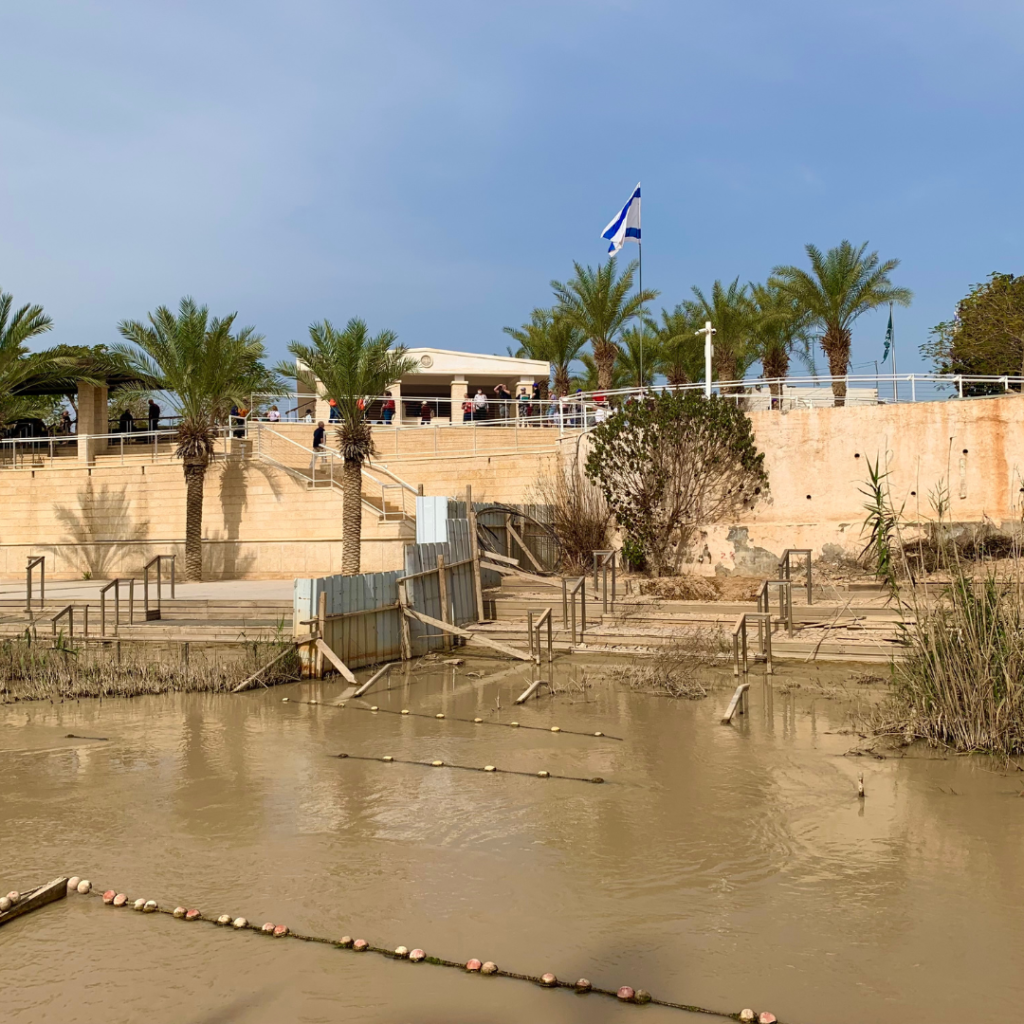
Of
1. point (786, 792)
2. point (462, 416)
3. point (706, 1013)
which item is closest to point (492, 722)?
point (786, 792)

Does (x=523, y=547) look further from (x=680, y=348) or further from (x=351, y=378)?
(x=680, y=348)

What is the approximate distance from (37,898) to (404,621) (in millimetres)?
9123

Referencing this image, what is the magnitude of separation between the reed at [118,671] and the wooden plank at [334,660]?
1.32 feet

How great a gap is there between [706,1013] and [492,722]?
653cm

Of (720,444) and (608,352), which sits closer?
(720,444)

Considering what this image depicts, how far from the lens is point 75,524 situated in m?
27.8

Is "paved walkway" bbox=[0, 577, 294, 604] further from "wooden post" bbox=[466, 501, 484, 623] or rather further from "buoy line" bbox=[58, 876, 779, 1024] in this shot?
"buoy line" bbox=[58, 876, 779, 1024]

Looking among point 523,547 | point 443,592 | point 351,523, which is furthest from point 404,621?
point 351,523

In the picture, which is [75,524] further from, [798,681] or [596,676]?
[798,681]

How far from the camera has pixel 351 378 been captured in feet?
73.0

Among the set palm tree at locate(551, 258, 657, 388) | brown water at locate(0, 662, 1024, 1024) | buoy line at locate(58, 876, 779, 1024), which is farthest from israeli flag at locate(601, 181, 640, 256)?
buoy line at locate(58, 876, 779, 1024)

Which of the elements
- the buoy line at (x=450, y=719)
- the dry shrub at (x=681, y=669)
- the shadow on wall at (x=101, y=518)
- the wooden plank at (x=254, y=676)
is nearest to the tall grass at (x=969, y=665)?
the buoy line at (x=450, y=719)

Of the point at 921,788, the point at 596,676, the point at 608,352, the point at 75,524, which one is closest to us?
the point at 921,788

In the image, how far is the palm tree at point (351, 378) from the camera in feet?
72.9
